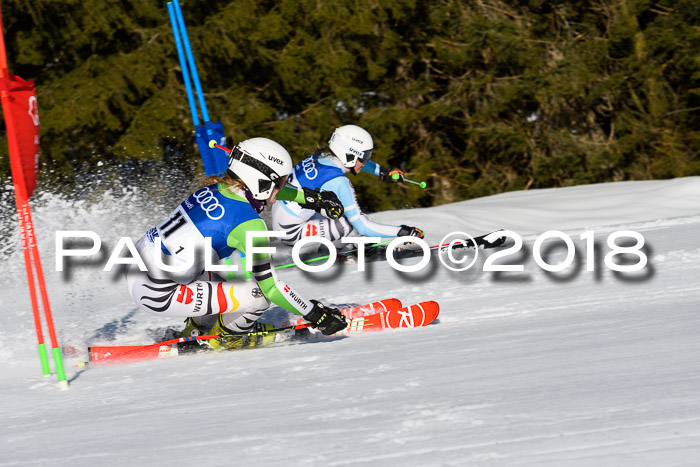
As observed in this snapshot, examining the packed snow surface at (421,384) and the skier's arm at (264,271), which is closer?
the packed snow surface at (421,384)

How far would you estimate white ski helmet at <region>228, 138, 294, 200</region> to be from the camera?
185 inches

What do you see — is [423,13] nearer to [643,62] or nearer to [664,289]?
[643,62]

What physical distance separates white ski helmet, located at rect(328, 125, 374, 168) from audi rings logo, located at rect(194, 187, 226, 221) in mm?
3203

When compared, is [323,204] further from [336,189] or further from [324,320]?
[336,189]

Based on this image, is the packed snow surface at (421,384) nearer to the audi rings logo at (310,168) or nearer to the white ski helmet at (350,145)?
the audi rings logo at (310,168)

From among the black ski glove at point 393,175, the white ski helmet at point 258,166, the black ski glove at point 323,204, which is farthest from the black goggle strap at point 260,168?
the black ski glove at point 393,175

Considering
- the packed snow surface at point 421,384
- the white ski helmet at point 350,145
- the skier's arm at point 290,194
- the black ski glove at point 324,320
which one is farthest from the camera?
the white ski helmet at point 350,145

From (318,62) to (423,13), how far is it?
250 centimetres

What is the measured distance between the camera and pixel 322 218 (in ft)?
26.7

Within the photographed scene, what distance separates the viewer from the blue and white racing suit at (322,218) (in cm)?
764

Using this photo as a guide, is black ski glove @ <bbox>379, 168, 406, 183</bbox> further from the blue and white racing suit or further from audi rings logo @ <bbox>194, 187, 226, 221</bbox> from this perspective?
audi rings logo @ <bbox>194, 187, 226, 221</bbox>

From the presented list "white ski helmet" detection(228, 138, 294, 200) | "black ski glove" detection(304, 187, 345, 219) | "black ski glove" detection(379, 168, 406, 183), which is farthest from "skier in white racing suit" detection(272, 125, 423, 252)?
"white ski helmet" detection(228, 138, 294, 200)

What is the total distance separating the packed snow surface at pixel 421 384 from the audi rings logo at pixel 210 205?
2.98 feet

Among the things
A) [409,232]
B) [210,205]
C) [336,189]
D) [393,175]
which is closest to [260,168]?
[210,205]
